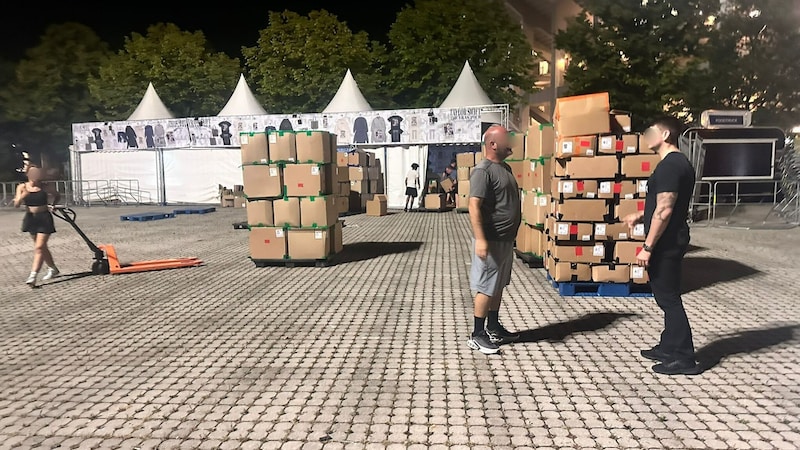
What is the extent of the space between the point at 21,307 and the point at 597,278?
7450 millimetres

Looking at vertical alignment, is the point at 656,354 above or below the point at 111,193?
below

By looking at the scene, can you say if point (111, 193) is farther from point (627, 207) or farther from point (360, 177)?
point (627, 207)

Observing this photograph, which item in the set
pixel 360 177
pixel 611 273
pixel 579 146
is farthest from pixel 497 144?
pixel 360 177

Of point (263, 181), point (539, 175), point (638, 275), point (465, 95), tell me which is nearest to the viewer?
point (638, 275)

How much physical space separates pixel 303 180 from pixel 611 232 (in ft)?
17.0

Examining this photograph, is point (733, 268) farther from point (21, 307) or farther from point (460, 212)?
point (460, 212)

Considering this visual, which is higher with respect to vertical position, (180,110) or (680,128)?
(180,110)

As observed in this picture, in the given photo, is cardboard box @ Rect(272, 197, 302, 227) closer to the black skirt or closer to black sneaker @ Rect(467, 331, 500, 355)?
the black skirt

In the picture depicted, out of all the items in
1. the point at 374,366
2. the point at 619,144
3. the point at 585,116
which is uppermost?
the point at 585,116

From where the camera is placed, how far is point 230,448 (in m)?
3.49

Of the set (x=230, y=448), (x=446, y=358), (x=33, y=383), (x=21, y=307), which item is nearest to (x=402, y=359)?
(x=446, y=358)

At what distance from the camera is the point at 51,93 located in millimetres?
45656

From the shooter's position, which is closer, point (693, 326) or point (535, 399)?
point (535, 399)

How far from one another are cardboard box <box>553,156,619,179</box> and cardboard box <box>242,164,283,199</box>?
499 centimetres
